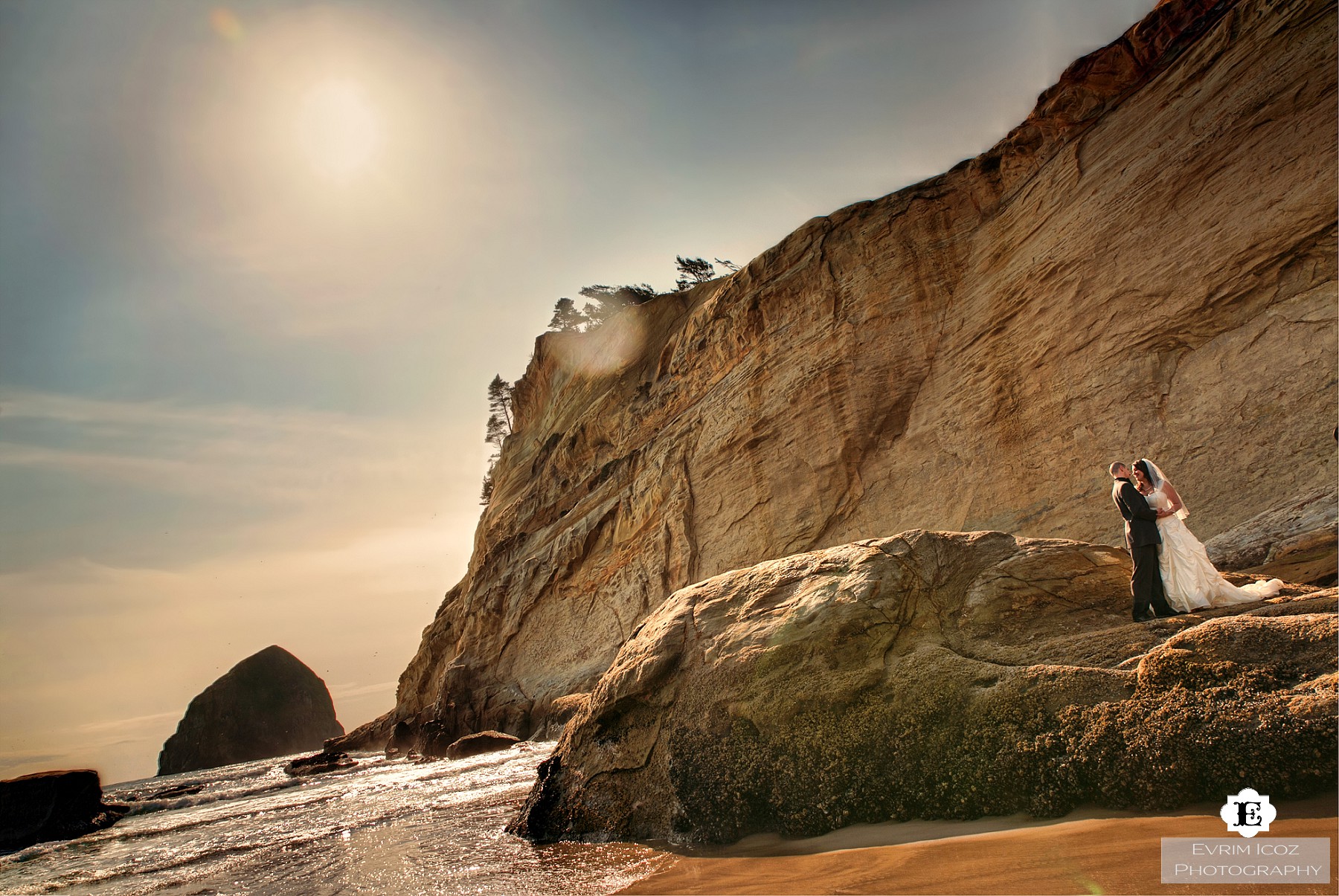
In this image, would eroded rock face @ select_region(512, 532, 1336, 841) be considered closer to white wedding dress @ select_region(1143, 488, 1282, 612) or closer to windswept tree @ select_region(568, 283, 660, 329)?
white wedding dress @ select_region(1143, 488, 1282, 612)

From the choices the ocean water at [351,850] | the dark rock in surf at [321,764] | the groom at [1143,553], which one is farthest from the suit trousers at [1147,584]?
the dark rock in surf at [321,764]

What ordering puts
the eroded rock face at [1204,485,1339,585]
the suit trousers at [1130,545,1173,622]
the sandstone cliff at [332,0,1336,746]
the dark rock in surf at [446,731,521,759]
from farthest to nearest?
the dark rock in surf at [446,731,521,759] < the sandstone cliff at [332,0,1336,746] < the eroded rock face at [1204,485,1339,585] < the suit trousers at [1130,545,1173,622]

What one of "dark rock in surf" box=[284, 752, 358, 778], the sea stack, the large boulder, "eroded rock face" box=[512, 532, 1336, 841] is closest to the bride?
"eroded rock face" box=[512, 532, 1336, 841]

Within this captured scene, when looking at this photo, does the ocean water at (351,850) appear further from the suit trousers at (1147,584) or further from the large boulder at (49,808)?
the suit trousers at (1147,584)

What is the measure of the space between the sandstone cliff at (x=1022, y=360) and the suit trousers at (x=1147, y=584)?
133 inches

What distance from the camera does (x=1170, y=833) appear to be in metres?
3.40

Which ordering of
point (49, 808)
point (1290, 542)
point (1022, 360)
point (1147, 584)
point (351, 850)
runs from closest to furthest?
point (1147, 584)
point (351, 850)
point (1290, 542)
point (1022, 360)
point (49, 808)

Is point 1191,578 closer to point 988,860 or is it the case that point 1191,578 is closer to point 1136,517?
point 1136,517

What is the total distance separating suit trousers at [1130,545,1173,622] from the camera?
5.44m

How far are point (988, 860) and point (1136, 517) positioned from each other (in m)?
3.71

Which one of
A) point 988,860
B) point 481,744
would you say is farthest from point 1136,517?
point 481,744

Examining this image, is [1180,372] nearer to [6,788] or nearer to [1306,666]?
Answer: [1306,666]

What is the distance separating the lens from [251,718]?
61312 millimetres

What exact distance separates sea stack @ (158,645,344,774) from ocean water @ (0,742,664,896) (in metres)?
53.9
